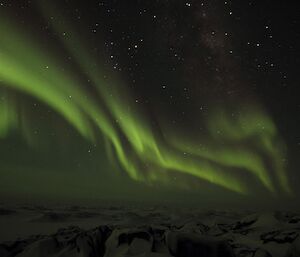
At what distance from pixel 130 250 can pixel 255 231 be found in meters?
13.4

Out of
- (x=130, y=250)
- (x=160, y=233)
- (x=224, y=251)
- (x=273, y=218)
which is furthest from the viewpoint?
(x=273, y=218)

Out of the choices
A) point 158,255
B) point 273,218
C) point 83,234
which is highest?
point 273,218

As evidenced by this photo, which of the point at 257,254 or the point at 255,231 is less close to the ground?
the point at 255,231

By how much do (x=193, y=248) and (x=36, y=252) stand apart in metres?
7.14

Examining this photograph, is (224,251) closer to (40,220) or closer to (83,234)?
(83,234)

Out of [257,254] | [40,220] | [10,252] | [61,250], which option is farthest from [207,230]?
[40,220]

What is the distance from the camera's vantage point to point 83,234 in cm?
1908

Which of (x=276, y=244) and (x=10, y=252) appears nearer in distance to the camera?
(x=10, y=252)

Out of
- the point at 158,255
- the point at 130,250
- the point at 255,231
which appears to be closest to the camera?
the point at 158,255

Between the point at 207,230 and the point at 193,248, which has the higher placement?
the point at 207,230

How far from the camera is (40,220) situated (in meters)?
44.5

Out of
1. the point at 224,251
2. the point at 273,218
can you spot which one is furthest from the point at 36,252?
the point at 273,218

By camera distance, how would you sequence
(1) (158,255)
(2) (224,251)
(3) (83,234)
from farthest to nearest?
(3) (83,234) → (2) (224,251) → (1) (158,255)

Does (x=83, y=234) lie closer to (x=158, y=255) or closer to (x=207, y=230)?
(x=158, y=255)
